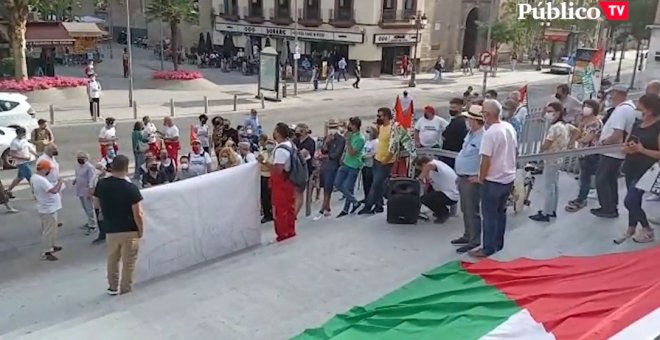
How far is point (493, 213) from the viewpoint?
7.24 m

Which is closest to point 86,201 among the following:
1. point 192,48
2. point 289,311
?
point 289,311

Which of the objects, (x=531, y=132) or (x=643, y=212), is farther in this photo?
(x=531, y=132)

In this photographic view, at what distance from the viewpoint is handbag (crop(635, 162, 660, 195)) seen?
7125mm

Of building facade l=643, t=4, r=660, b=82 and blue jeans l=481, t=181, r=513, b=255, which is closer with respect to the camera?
blue jeans l=481, t=181, r=513, b=255

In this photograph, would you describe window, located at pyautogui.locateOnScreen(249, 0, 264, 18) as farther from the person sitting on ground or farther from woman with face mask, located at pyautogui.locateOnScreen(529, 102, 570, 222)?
woman with face mask, located at pyautogui.locateOnScreen(529, 102, 570, 222)

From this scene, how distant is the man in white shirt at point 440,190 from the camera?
9.13 metres

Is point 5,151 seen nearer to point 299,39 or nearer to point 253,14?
point 299,39

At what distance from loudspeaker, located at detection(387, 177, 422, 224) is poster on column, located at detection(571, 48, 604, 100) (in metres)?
12.1

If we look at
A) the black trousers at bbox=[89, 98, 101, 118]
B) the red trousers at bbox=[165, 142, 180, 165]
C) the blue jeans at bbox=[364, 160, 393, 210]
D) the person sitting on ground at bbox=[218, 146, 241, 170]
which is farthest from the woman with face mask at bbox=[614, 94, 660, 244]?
the black trousers at bbox=[89, 98, 101, 118]

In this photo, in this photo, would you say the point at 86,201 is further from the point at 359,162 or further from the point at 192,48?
the point at 192,48

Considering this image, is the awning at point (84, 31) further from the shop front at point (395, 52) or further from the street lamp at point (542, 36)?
the street lamp at point (542, 36)

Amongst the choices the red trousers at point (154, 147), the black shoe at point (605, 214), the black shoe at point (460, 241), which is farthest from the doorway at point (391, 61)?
the black shoe at point (460, 241)

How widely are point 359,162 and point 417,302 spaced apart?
4947 mm

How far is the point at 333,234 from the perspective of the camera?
8.94 meters
